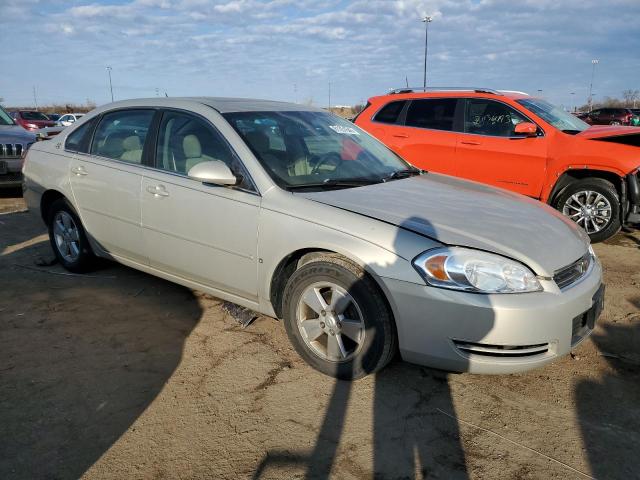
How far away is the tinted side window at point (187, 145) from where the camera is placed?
3.67 metres

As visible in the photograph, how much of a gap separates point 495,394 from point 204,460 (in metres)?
1.64

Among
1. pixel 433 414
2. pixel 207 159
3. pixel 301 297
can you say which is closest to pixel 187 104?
pixel 207 159

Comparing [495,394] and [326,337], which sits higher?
[326,337]

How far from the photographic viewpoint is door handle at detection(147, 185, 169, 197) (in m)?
3.85

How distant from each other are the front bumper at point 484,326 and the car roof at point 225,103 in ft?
6.37

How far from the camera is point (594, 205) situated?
6246mm

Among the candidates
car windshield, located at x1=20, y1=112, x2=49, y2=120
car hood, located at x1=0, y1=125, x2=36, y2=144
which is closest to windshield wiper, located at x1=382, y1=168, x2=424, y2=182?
car hood, located at x1=0, y1=125, x2=36, y2=144

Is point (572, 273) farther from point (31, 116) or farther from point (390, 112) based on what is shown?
point (31, 116)

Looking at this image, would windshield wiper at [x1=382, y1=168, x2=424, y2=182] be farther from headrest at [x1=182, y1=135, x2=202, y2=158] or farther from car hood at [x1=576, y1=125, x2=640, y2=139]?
car hood at [x1=576, y1=125, x2=640, y2=139]

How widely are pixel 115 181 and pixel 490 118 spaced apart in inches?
190

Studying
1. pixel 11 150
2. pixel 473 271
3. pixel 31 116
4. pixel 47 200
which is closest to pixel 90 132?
pixel 47 200

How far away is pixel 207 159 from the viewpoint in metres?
3.73

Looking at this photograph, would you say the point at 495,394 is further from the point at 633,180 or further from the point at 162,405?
the point at 633,180

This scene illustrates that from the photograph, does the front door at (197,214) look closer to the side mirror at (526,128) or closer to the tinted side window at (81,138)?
the tinted side window at (81,138)
